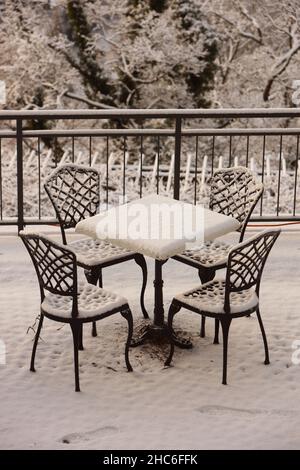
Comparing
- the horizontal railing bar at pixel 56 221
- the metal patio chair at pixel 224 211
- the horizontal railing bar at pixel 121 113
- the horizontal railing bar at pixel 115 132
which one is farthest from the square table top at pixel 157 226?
the horizontal railing bar at pixel 56 221

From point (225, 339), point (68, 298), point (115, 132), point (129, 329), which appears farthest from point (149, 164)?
point (225, 339)

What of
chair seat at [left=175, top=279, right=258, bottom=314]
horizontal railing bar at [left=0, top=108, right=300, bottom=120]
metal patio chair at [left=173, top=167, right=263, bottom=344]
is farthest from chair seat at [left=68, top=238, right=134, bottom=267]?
horizontal railing bar at [left=0, top=108, right=300, bottom=120]

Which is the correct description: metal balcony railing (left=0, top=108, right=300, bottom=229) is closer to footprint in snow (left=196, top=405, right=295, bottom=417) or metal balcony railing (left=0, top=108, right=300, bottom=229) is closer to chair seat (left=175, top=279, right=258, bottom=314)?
chair seat (left=175, top=279, right=258, bottom=314)

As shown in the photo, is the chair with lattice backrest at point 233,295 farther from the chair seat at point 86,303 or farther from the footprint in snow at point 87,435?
the footprint in snow at point 87,435

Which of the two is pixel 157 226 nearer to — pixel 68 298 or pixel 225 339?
pixel 68 298

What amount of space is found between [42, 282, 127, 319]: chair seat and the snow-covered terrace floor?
1.67ft

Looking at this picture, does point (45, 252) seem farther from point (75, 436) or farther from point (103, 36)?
point (103, 36)

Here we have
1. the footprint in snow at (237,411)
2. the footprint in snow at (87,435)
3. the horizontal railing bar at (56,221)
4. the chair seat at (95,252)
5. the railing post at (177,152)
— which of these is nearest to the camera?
the footprint in snow at (87,435)

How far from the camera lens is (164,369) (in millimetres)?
6168

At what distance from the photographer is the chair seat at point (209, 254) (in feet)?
21.4

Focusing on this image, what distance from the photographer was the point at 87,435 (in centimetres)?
528

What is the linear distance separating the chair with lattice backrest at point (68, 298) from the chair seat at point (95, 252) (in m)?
0.34

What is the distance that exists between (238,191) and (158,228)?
1109mm
